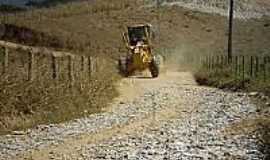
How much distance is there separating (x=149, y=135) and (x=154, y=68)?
18783 mm

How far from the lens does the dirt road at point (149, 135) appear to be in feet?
45.3

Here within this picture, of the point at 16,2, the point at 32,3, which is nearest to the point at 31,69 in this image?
the point at 16,2

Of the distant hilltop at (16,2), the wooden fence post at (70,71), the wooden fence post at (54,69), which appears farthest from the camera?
the distant hilltop at (16,2)

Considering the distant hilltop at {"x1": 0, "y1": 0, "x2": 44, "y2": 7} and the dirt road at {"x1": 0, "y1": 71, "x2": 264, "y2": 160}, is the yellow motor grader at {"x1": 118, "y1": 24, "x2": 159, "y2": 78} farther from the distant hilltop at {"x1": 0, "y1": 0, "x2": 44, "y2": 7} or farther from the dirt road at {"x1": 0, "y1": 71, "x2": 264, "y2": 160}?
the distant hilltop at {"x1": 0, "y1": 0, "x2": 44, "y2": 7}

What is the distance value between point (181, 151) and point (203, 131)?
256 cm

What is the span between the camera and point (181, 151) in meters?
13.9

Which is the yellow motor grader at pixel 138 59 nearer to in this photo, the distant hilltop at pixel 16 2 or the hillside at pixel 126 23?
the hillside at pixel 126 23

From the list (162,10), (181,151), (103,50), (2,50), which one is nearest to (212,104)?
(2,50)

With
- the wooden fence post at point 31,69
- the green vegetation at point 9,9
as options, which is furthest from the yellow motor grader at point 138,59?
the green vegetation at point 9,9

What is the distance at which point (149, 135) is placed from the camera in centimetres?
1588

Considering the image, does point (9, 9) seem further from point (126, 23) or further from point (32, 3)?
point (126, 23)

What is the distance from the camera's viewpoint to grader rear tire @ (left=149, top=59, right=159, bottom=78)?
34.5 metres

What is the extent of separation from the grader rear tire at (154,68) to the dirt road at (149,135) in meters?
10.8

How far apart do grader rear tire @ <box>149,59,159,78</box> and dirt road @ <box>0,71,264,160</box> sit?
10847mm
